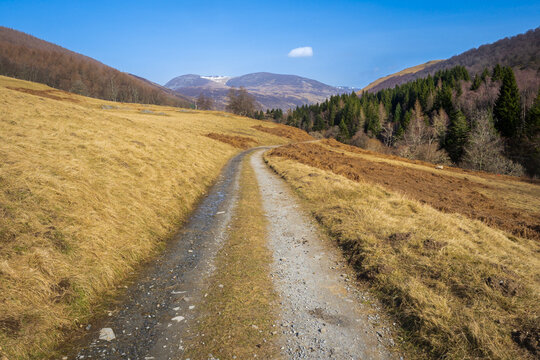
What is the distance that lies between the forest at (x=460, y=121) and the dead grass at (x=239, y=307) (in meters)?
51.9

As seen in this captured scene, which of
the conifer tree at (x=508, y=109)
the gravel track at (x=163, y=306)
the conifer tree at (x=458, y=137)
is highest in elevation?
the conifer tree at (x=508, y=109)

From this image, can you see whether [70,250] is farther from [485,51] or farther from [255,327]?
[485,51]

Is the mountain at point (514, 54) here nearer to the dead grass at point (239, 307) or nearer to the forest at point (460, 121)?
the forest at point (460, 121)

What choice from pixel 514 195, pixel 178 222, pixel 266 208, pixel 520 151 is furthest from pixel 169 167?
pixel 520 151

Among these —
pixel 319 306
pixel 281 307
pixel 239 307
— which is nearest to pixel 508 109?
pixel 319 306

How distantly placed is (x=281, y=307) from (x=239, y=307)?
89cm

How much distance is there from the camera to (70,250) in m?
5.78

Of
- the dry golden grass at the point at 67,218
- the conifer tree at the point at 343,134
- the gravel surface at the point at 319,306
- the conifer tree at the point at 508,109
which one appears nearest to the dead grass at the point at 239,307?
the gravel surface at the point at 319,306

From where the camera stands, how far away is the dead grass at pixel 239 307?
403 cm

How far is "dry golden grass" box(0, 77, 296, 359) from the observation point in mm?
4288

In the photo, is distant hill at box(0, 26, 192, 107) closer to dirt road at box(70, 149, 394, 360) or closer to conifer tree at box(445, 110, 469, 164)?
dirt road at box(70, 149, 394, 360)

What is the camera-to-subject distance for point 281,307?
5.04 meters

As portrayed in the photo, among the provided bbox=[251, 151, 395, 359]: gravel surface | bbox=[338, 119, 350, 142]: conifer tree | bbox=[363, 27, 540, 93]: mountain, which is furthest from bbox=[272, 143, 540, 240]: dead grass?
bbox=[363, 27, 540, 93]: mountain

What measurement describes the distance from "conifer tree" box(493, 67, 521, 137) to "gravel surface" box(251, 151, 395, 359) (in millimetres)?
79242
